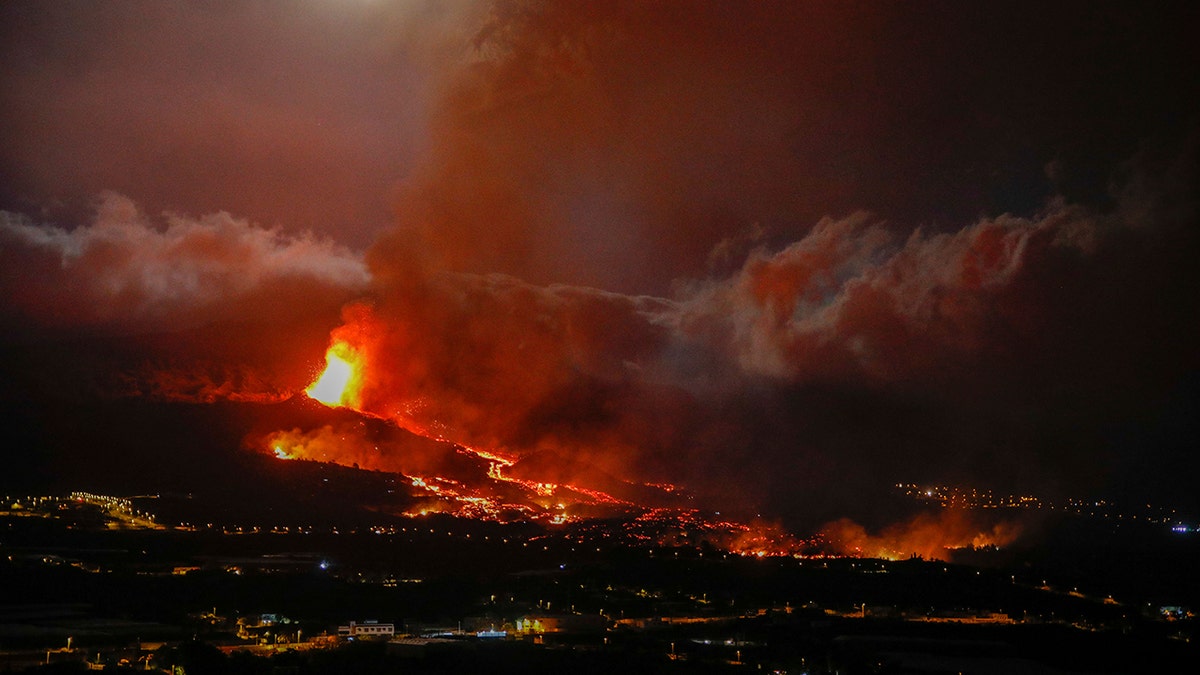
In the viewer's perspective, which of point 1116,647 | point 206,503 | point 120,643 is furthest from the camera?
point 206,503

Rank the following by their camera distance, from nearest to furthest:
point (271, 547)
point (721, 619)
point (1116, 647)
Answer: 1. point (1116, 647)
2. point (721, 619)
3. point (271, 547)

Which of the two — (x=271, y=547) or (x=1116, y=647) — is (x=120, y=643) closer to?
(x=271, y=547)

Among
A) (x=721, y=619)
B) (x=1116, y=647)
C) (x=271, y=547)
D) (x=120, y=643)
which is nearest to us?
(x=120, y=643)

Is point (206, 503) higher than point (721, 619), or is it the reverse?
point (206, 503)

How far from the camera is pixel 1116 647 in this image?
4838 cm

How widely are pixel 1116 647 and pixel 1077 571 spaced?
18.3m

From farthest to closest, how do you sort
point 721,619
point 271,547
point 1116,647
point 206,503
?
point 206,503
point 271,547
point 721,619
point 1116,647

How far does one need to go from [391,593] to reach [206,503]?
18.9 metres

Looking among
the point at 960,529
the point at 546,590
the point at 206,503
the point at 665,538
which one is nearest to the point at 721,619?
the point at 546,590

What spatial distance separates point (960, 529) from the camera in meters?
74.6

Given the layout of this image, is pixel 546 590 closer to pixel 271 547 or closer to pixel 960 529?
pixel 271 547

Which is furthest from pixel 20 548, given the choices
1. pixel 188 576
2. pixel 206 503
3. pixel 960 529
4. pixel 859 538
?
pixel 960 529

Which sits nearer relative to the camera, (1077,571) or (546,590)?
(546,590)

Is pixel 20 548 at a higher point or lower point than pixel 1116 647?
higher
